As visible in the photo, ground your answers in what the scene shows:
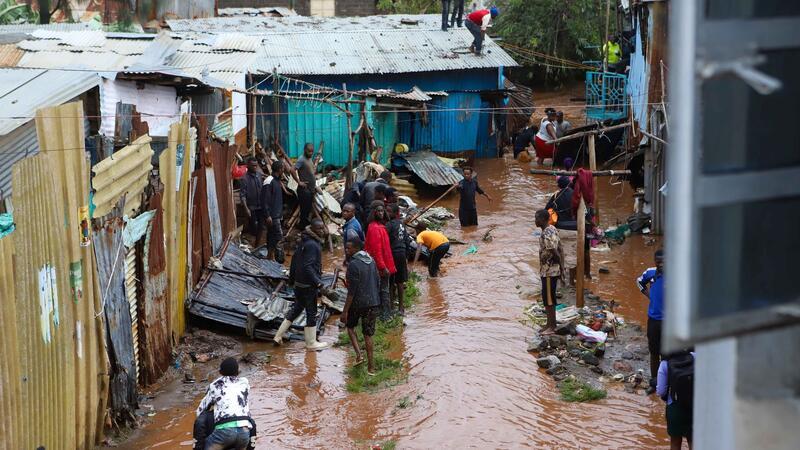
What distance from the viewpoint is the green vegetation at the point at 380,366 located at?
379 inches

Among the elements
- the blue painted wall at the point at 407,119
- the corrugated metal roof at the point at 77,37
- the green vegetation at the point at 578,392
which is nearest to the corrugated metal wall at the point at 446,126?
the blue painted wall at the point at 407,119

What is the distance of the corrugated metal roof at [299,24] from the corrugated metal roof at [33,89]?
1672 centimetres

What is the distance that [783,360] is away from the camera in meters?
3.23

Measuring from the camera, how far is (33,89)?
29.5ft

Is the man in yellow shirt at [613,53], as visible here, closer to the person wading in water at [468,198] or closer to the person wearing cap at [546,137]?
the person wearing cap at [546,137]

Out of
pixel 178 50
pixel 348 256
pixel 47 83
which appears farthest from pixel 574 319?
pixel 178 50

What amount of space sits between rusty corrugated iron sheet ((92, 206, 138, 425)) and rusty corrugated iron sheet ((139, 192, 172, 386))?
1.97 ft

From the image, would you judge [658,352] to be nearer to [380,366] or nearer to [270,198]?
[380,366]

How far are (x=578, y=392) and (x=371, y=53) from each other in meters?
16.7

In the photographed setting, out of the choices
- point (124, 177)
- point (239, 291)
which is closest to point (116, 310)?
point (124, 177)

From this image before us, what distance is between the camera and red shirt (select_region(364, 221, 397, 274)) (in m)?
10.8

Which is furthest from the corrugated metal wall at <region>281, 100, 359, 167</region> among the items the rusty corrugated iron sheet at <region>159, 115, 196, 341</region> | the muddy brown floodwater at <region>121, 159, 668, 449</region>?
the rusty corrugated iron sheet at <region>159, 115, 196, 341</region>

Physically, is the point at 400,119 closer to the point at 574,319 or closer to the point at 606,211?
the point at 606,211

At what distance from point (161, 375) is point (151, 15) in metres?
4.82
